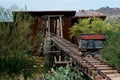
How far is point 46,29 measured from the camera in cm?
3838

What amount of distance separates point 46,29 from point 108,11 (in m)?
76.6

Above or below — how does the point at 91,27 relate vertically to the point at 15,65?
above

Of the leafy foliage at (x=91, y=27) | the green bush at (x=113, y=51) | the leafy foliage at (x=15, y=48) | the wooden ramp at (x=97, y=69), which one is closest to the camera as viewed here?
the leafy foliage at (x=15, y=48)

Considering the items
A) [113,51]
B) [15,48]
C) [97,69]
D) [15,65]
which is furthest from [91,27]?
[15,48]

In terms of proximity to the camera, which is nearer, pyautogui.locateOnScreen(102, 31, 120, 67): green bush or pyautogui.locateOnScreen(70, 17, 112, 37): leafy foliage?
pyautogui.locateOnScreen(102, 31, 120, 67): green bush

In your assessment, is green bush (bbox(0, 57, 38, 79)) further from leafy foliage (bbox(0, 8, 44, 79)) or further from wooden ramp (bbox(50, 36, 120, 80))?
wooden ramp (bbox(50, 36, 120, 80))

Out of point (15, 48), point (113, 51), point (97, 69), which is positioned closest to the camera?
point (15, 48)

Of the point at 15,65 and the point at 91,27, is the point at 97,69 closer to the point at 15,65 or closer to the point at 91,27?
the point at 15,65

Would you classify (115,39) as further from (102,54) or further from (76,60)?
(76,60)

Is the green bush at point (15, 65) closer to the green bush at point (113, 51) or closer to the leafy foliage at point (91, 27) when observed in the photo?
the green bush at point (113, 51)

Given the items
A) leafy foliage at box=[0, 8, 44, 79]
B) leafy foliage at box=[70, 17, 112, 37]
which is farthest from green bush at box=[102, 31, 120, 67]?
leafy foliage at box=[70, 17, 112, 37]

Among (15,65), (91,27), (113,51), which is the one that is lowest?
(113,51)

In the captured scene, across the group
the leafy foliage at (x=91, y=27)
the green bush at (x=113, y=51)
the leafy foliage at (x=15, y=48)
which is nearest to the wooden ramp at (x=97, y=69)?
the green bush at (x=113, y=51)

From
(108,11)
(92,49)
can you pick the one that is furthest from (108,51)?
(108,11)
